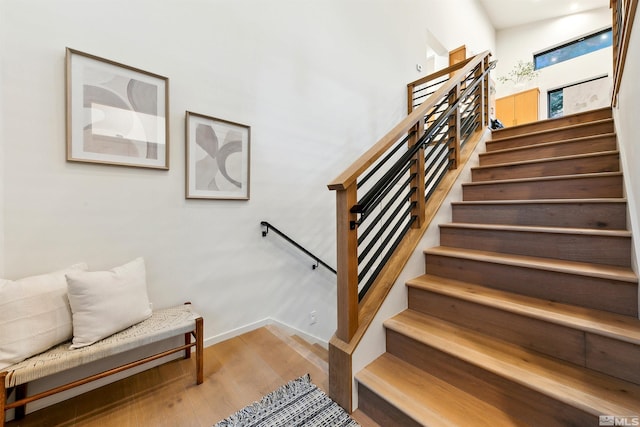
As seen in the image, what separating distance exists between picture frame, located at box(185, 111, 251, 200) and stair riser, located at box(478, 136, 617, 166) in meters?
2.31

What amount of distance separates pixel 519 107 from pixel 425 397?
22.5ft

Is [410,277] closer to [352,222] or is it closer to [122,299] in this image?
[352,222]

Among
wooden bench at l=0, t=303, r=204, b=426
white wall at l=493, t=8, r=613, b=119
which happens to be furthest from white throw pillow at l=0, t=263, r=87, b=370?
white wall at l=493, t=8, r=613, b=119

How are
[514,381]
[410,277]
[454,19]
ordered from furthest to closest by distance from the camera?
[454,19]
[410,277]
[514,381]

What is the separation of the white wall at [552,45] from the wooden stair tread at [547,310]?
6442mm

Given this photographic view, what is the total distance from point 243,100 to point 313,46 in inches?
43.8

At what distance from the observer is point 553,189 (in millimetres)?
1799

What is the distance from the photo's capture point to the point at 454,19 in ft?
16.2

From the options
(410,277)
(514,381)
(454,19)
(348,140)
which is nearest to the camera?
(514,381)

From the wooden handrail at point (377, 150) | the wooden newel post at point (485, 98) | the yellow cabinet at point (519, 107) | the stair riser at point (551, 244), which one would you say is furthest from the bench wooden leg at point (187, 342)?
the yellow cabinet at point (519, 107)

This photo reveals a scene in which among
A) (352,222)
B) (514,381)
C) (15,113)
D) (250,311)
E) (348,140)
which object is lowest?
(250,311)

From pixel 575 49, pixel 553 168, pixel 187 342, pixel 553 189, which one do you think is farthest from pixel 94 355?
pixel 575 49

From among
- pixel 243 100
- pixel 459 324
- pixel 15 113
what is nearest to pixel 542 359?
pixel 459 324

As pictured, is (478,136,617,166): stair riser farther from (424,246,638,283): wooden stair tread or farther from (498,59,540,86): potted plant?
(498,59,540,86): potted plant
